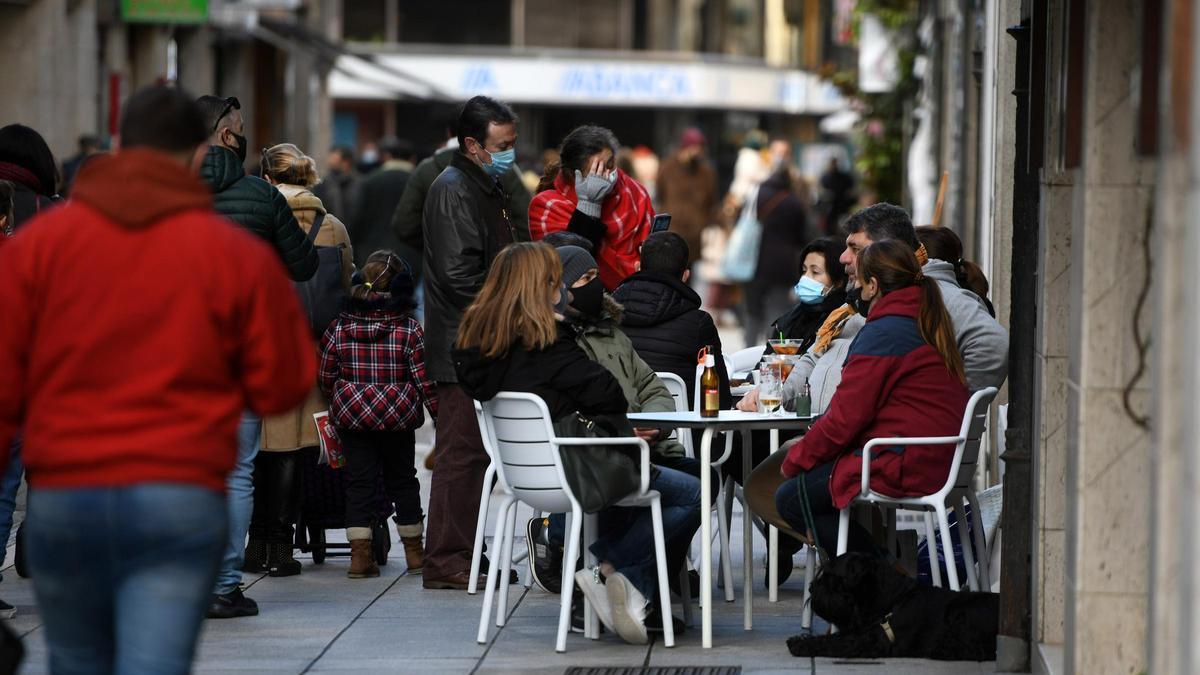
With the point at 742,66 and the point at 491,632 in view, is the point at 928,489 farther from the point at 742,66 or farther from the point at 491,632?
the point at 742,66

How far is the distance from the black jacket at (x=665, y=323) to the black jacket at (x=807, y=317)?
705 millimetres

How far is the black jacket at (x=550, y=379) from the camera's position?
732cm

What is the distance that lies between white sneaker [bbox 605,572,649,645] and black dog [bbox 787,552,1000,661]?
0.62 metres

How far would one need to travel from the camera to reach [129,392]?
13.9 feet

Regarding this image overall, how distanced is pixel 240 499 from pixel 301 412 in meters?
1.28

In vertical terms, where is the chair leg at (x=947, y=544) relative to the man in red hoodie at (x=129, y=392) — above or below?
below

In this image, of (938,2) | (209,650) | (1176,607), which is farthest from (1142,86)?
(938,2)

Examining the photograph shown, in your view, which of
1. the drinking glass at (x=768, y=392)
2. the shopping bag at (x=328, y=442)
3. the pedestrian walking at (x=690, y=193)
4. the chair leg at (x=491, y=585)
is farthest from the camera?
the pedestrian walking at (x=690, y=193)

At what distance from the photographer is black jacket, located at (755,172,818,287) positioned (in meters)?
19.6

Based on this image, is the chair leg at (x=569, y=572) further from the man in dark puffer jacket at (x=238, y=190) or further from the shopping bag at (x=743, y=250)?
the shopping bag at (x=743, y=250)

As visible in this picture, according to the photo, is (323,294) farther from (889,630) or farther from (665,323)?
(889,630)

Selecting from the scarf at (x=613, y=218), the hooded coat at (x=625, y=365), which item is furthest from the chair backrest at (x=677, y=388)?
the scarf at (x=613, y=218)

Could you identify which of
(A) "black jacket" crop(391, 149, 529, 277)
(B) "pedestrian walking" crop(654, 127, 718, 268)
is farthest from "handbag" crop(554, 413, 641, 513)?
(B) "pedestrian walking" crop(654, 127, 718, 268)

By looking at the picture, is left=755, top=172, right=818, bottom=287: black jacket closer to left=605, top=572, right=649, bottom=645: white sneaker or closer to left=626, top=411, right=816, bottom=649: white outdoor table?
left=626, top=411, right=816, bottom=649: white outdoor table
